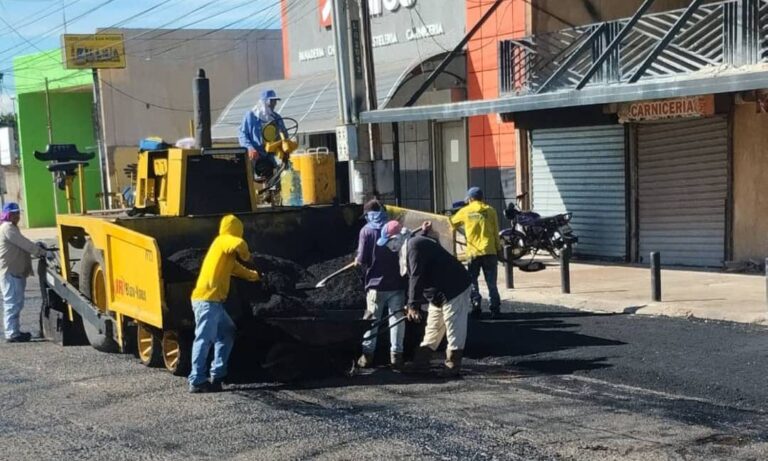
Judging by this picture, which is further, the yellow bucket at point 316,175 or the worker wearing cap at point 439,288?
the yellow bucket at point 316,175

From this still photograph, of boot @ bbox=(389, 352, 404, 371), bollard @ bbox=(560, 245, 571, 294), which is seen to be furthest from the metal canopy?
boot @ bbox=(389, 352, 404, 371)

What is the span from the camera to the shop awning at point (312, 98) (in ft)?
68.4

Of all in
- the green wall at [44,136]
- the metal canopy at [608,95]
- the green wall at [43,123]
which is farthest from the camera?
the green wall at [44,136]

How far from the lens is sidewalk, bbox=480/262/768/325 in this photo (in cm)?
1249

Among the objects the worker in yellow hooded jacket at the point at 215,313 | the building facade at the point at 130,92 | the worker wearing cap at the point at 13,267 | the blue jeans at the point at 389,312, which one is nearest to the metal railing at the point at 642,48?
the blue jeans at the point at 389,312

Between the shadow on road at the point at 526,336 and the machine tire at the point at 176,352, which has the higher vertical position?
the machine tire at the point at 176,352

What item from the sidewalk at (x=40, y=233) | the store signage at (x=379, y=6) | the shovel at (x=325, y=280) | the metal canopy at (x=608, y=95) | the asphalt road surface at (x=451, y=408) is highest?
the store signage at (x=379, y=6)

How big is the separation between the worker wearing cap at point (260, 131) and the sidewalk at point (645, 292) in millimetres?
4696

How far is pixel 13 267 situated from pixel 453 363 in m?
6.49

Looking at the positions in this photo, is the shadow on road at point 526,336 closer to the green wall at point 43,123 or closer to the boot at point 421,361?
the boot at point 421,361

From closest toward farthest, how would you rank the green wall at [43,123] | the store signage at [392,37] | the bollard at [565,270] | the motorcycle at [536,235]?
the bollard at [565,270], the motorcycle at [536,235], the store signage at [392,37], the green wall at [43,123]

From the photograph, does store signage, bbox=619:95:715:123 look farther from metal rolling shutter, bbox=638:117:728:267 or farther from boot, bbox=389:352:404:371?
boot, bbox=389:352:404:371

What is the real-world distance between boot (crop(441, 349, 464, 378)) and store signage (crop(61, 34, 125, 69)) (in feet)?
94.5

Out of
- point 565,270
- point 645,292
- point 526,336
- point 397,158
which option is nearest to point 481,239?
point 526,336
